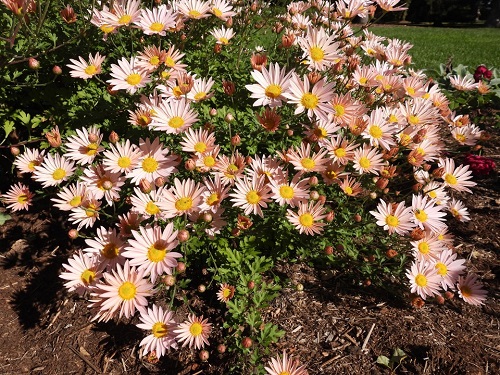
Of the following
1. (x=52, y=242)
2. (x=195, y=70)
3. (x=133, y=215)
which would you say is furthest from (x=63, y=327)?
(x=195, y=70)

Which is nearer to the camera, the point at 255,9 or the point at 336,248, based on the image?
the point at 336,248

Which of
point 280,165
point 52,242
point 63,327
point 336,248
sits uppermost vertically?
point 280,165

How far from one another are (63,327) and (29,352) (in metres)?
0.25

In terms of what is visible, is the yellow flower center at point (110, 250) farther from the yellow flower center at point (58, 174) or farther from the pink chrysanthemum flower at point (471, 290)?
the pink chrysanthemum flower at point (471, 290)

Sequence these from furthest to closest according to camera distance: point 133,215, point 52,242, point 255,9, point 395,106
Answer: point 255,9
point 52,242
point 395,106
point 133,215

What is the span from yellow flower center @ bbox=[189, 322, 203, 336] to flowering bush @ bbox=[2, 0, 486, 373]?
1 cm

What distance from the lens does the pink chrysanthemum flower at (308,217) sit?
2.53 metres

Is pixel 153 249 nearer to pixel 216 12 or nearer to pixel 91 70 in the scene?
pixel 91 70

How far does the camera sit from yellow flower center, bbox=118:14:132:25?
2.86 m

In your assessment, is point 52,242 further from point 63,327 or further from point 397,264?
point 397,264

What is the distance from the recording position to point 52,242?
11.3ft

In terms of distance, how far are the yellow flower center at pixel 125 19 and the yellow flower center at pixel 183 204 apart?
1424 mm

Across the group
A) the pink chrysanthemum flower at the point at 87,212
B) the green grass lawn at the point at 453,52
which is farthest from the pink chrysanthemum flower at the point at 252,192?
the green grass lawn at the point at 453,52

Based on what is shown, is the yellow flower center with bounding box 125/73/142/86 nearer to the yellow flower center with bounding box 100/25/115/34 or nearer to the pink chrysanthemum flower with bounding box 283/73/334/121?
the yellow flower center with bounding box 100/25/115/34
